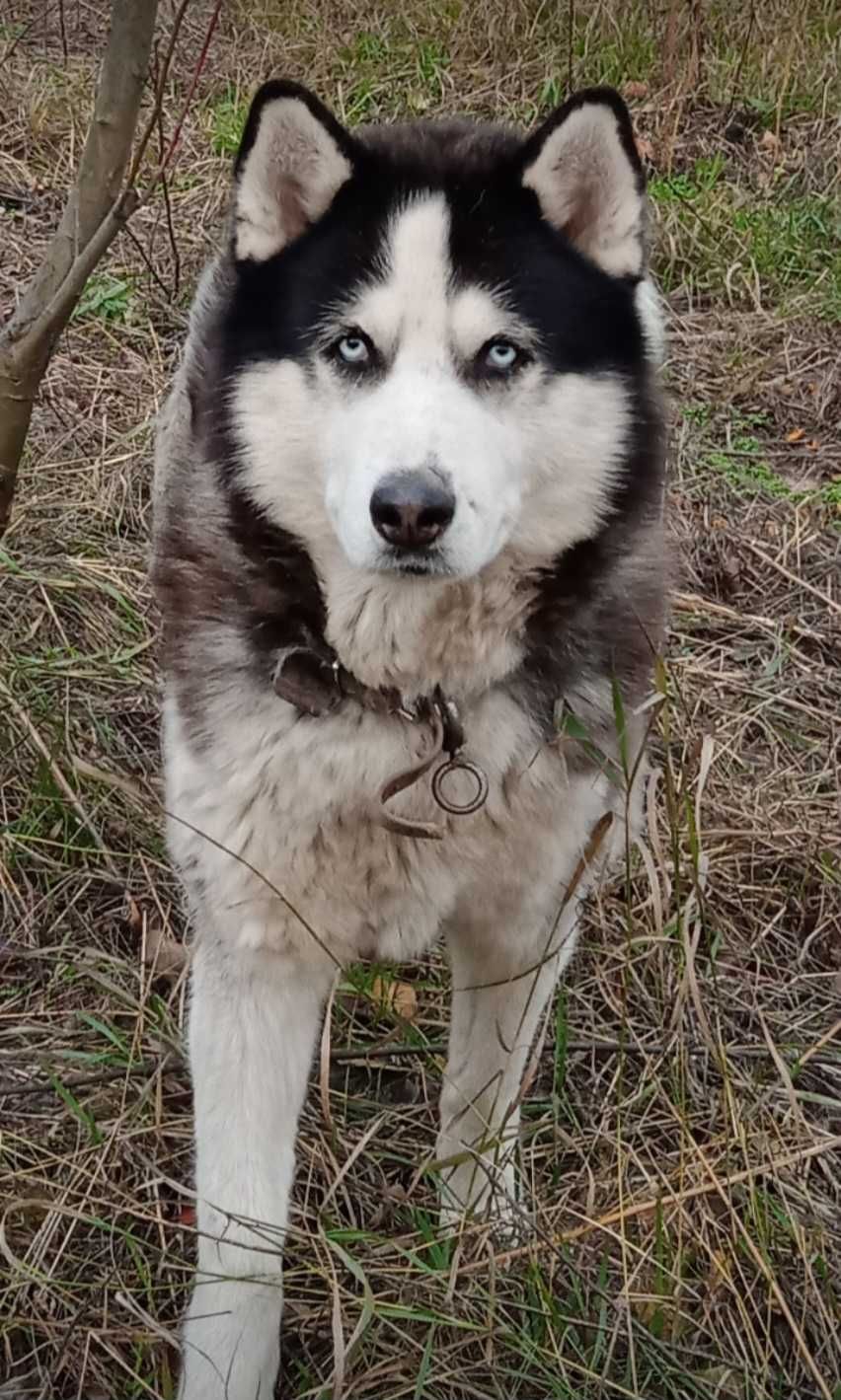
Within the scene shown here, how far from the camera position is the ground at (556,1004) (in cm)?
217

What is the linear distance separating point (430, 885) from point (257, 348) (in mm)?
933

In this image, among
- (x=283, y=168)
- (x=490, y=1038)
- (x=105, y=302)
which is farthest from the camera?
(x=105, y=302)

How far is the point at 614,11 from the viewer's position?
22.2 feet

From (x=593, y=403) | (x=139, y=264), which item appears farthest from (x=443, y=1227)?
(x=139, y=264)

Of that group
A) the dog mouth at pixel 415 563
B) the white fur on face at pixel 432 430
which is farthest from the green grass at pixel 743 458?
the dog mouth at pixel 415 563

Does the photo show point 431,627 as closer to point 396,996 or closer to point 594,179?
point 594,179

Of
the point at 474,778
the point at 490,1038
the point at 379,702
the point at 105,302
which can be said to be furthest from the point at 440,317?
the point at 105,302

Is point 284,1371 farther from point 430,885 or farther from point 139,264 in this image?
point 139,264

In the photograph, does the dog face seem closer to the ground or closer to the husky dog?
the husky dog

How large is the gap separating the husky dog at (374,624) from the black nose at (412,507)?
18cm

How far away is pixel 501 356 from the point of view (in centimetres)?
211

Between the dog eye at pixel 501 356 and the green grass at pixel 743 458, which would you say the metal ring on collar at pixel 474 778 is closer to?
the dog eye at pixel 501 356

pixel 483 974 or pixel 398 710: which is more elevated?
pixel 398 710

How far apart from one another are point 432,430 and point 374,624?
38cm
